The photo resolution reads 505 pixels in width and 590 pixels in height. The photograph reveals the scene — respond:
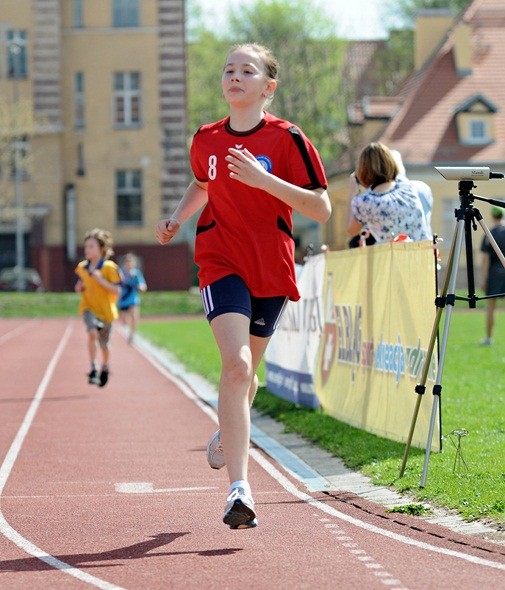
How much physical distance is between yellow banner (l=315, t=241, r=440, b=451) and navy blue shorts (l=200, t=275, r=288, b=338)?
81.0 inches

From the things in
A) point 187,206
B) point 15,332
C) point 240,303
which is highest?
point 187,206

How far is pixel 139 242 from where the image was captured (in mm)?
65062

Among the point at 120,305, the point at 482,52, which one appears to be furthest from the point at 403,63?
the point at 120,305

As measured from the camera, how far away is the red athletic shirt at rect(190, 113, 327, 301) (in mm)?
7473

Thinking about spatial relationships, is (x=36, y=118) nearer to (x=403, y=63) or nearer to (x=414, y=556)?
(x=403, y=63)

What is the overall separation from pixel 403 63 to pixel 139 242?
21.3m

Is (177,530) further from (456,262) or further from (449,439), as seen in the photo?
(449,439)

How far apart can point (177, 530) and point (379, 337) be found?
3824 mm

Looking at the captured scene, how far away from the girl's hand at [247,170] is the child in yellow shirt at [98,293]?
11.1m

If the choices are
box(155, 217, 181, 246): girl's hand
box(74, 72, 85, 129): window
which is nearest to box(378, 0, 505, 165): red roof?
box(74, 72, 85, 129): window

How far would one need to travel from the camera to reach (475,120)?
54.8 m

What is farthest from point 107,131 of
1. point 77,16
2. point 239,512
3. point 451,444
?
point 239,512

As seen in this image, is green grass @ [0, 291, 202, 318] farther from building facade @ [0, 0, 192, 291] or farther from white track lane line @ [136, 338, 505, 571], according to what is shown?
white track lane line @ [136, 338, 505, 571]

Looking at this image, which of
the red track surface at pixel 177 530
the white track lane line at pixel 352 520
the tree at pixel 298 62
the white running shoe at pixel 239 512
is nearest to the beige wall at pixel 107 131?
the tree at pixel 298 62
